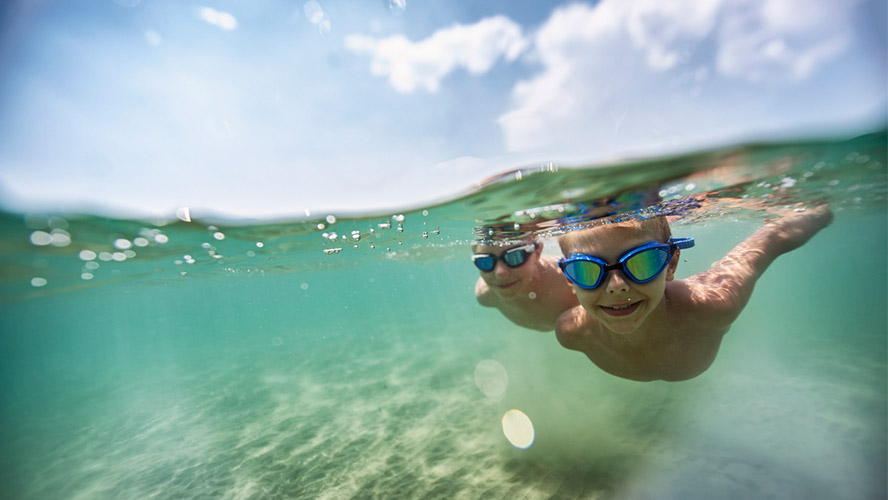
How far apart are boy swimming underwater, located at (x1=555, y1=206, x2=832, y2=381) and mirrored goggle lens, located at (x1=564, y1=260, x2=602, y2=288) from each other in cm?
1

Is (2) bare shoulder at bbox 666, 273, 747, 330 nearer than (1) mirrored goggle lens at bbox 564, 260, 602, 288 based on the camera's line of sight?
No

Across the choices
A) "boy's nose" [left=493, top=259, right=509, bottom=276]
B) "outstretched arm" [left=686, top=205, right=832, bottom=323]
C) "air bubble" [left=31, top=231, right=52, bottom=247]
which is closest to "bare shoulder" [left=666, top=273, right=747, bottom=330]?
A: "outstretched arm" [left=686, top=205, right=832, bottom=323]

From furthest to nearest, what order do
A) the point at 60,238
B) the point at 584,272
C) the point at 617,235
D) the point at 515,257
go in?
the point at 60,238 < the point at 515,257 < the point at 584,272 < the point at 617,235

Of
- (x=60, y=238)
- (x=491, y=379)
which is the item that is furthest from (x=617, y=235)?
(x=60, y=238)

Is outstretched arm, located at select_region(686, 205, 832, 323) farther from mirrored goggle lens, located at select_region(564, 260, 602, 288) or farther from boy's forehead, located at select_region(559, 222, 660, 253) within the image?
mirrored goggle lens, located at select_region(564, 260, 602, 288)

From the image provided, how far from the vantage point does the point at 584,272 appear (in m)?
4.13

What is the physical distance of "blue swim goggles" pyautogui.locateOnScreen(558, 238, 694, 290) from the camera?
12.6 feet

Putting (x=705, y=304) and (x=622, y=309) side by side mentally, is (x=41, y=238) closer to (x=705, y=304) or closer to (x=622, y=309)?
(x=622, y=309)

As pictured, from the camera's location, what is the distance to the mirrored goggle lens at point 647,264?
12.7 feet

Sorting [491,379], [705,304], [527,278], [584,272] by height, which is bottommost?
[491,379]

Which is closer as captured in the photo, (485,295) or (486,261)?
(486,261)

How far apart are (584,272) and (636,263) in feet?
1.90

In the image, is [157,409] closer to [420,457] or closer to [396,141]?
[420,457]

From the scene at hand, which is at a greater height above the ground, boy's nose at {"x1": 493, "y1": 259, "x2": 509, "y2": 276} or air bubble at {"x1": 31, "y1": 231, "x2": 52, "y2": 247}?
air bubble at {"x1": 31, "y1": 231, "x2": 52, "y2": 247}
